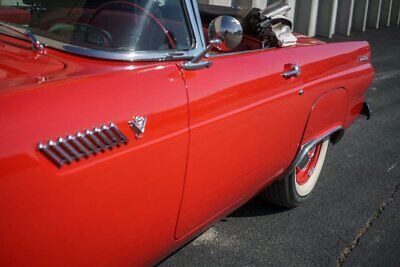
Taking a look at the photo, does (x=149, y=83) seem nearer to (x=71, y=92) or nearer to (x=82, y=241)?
(x=71, y=92)

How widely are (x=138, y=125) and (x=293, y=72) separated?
1.27 meters

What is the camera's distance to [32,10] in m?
2.42

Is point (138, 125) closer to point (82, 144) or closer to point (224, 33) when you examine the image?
point (82, 144)

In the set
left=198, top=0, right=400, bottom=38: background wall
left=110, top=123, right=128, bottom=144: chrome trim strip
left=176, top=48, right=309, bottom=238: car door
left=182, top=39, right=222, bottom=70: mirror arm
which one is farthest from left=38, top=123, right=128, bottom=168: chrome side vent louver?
left=198, top=0, right=400, bottom=38: background wall

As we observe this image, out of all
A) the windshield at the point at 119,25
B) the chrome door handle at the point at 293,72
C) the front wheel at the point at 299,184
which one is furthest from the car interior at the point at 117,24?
the front wheel at the point at 299,184

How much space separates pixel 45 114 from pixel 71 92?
0.14 metres

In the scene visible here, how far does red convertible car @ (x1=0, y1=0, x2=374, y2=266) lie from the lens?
4.36ft

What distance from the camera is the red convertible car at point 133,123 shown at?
4.36ft

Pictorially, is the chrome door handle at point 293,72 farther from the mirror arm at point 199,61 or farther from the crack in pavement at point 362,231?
the crack in pavement at point 362,231

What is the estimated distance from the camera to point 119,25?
1.94 meters

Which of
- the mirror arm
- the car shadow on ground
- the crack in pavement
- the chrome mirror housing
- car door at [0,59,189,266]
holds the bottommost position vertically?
the car shadow on ground

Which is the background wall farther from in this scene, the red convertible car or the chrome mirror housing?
the chrome mirror housing

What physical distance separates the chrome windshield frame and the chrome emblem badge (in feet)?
1.13

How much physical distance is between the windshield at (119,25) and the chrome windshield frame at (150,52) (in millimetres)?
23
